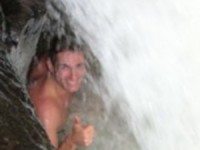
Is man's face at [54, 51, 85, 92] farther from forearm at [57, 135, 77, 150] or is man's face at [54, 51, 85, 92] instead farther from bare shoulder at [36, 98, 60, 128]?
forearm at [57, 135, 77, 150]

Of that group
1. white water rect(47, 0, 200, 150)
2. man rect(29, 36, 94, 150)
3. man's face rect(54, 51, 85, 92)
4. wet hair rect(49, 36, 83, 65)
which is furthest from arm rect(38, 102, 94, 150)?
white water rect(47, 0, 200, 150)

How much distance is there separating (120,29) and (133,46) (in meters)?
0.13

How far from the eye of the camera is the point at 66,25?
13.4 ft

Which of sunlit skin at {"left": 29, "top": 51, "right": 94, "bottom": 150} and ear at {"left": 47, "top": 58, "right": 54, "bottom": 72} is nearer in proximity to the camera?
sunlit skin at {"left": 29, "top": 51, "right": 94, "bottom": 150}

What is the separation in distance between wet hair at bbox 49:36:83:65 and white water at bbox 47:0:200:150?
16cm

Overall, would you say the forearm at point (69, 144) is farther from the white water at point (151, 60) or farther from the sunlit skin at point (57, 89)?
the white water at point (151, 60)

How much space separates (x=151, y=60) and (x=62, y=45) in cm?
54

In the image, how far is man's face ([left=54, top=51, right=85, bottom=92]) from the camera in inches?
149

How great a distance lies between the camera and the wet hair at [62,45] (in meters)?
3.85

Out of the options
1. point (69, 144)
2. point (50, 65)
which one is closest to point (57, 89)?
point (50, 65)

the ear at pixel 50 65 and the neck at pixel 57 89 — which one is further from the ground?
the ear at pixel 50 65

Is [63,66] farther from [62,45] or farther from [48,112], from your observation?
[48,112]

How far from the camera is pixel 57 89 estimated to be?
3.87 meters

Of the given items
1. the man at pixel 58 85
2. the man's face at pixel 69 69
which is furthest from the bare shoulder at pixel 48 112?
the man's face at pixel 69 69
